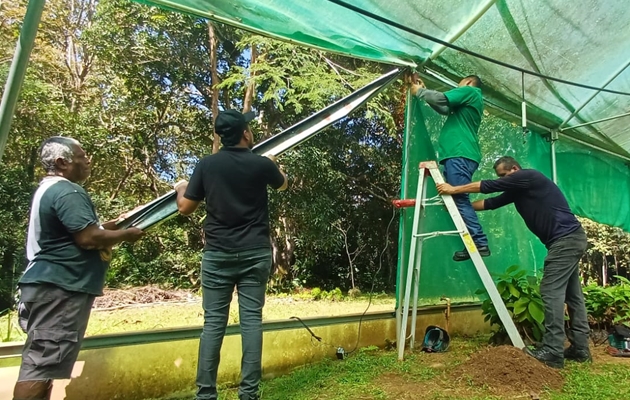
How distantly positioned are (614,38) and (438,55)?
60.1 inches

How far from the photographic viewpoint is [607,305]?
3705mm

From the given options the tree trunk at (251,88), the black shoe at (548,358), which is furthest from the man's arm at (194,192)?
the tree trunk at (251,88)

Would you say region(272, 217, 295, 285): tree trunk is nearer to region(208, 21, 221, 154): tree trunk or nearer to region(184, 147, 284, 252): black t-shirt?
region(208, 21, 221, 154): tree trunk

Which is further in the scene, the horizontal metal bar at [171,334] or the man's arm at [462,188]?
the man's arm at [462,188]

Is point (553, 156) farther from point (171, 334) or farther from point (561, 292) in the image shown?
point (171, 334)

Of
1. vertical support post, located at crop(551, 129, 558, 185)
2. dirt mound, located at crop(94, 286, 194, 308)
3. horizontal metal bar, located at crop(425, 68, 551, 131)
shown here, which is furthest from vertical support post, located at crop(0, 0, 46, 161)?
→ vertical support post, located at crop(551, 129, 558, 185)

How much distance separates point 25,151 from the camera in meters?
2.97

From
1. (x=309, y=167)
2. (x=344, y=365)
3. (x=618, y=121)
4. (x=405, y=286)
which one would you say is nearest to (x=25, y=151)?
(x=344, y=365)

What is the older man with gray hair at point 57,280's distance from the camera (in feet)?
4.89

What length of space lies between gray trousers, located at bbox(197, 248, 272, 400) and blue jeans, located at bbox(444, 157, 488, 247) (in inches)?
54.6

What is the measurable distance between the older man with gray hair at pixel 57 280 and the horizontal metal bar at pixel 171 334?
49 centimetres

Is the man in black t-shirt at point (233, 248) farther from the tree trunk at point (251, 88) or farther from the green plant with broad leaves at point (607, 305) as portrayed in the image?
the tree trunk at point (251, 88)

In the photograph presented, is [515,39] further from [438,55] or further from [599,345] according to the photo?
[599,345]

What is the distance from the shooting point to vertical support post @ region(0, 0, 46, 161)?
1387 mm
